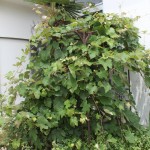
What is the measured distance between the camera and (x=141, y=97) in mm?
3955

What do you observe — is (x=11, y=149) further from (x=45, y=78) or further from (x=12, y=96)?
(x=45, y=78)

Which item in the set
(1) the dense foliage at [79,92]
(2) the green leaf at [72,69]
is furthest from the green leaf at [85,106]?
(2) the green leaf at [72,69]

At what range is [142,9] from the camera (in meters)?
3.88

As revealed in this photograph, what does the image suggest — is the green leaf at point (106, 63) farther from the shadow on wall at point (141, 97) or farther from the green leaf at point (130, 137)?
the shadow on wall at point (141, 97)

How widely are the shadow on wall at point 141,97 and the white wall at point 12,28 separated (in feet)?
9.39

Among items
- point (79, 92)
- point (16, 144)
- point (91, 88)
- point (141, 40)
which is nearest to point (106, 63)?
point (91, 88)

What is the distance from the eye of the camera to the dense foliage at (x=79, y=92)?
122 inches

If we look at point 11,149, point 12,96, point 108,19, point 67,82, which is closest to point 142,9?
point 108,19

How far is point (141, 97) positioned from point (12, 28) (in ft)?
11.1

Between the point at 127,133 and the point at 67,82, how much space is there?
0.98 meters

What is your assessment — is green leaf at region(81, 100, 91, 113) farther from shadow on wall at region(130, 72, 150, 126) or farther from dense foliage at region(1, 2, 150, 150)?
shadow on wall at region(130, 72, 150, 126)

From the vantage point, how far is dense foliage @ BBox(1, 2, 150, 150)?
10.2 feet

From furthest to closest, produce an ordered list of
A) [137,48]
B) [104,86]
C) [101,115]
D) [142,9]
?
[142,9] → [137,48] → [101,115] → [104,86]

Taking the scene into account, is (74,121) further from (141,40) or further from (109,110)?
(141,40)
